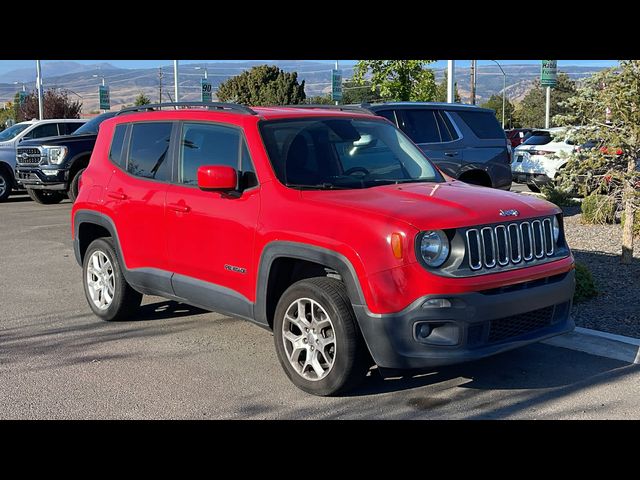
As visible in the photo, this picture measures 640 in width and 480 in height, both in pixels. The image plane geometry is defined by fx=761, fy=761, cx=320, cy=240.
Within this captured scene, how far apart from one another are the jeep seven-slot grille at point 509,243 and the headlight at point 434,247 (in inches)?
6.0

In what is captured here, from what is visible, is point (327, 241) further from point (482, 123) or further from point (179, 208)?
point (482, 123)

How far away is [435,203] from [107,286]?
3.46 m

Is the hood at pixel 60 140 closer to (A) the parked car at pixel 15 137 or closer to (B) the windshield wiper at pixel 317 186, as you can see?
(A) the parked car at pixel 15 137

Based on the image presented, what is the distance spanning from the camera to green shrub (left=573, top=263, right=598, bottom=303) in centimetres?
713

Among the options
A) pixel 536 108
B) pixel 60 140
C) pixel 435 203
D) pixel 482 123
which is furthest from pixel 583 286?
pixel 536 108

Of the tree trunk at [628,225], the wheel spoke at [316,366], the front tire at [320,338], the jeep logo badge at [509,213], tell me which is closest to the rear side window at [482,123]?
the tree trunk at [628,225]

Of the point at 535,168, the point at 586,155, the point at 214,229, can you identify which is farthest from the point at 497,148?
the point at 214,229

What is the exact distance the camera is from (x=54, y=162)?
16.5 m

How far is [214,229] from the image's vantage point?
5.67 meters

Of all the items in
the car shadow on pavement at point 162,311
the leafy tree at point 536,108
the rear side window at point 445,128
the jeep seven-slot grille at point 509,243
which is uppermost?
the leafy tree at point 536,108

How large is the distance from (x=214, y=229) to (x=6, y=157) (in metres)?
14.7

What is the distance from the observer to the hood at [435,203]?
15.5 ft

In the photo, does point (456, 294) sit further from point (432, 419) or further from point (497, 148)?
point (497, 148)
